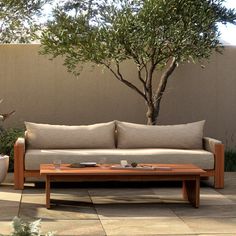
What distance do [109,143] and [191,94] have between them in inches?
103

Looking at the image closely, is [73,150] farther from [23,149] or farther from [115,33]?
[115,33]

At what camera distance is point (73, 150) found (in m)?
7.93

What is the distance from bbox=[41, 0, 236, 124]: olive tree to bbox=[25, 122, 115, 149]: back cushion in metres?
1.15

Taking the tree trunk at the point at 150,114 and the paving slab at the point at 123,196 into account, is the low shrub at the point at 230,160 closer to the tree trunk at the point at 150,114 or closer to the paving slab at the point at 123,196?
the tree trunk at the point at 150,114

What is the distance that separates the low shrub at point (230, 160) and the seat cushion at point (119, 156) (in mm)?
1833

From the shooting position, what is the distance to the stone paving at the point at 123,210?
17.2 feet

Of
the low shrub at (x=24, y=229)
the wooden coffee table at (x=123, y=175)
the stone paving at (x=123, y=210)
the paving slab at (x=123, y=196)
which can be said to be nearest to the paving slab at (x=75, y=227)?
the stone paving at (x=123, y=210)

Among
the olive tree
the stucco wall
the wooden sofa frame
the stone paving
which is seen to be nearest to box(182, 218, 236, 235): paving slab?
the stone paving

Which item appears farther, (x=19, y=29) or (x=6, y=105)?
(x=19, y=29)

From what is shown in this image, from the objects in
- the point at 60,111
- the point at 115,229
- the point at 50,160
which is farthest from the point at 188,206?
the point at 60,111

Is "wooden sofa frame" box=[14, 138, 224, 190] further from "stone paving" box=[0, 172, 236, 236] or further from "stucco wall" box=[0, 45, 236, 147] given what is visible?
"stucco wall" box=[0, 45, 236, 147]

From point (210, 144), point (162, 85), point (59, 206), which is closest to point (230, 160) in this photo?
point (162, 85)

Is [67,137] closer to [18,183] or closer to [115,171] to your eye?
[18,183]

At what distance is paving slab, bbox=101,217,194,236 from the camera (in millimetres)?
5109
